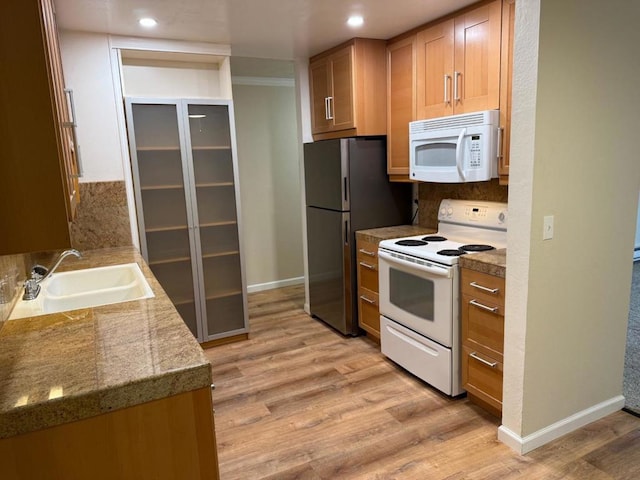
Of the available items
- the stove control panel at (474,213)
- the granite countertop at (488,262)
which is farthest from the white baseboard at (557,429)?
the stove control panel at (474,213)

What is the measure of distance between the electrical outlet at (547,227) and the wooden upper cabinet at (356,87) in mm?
1703

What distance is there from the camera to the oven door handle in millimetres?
2541

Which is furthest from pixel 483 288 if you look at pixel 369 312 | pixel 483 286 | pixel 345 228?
pixel 345 228

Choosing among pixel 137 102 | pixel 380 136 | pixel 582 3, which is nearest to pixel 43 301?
pixel 137 102

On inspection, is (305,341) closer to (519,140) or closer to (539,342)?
(539,342)

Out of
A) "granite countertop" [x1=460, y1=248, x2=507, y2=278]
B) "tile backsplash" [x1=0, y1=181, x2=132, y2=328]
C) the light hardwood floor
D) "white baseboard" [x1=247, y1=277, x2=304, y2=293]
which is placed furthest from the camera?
"white baseboard" [x1=247, y1=277, x2=304, y2=293]

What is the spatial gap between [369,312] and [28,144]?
2.80 metres

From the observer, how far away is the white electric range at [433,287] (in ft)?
8.50

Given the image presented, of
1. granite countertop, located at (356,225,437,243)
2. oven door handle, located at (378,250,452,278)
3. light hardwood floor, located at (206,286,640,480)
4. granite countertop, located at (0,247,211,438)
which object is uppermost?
granite countertop, located at (356,225,437,243)

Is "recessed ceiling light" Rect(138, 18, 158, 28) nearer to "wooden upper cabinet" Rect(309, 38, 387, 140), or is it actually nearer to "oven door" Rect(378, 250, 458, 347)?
"wooden upper cabinet" Rect(309, 38, 387, 140)

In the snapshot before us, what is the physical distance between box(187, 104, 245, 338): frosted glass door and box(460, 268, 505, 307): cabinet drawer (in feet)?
6.33

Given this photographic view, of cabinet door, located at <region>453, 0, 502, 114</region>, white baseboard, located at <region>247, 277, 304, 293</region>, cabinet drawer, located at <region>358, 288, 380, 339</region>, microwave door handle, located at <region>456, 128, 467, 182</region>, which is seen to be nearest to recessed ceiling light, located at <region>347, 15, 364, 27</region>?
cabinet door, located at <region>453, 0, 502, 114</region>

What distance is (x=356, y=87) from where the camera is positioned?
3352 mm

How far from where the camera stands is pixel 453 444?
229 cm
